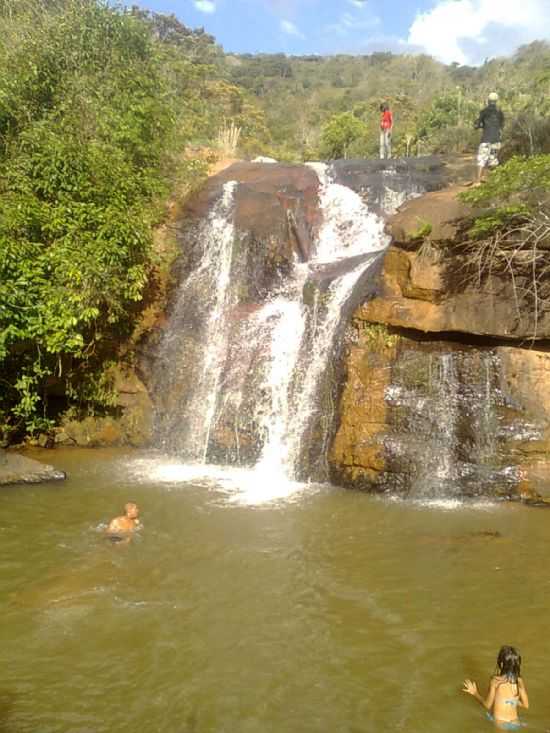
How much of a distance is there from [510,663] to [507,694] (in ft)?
0.86

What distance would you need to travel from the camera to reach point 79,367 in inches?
473

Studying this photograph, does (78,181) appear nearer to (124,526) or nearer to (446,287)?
(124,526)

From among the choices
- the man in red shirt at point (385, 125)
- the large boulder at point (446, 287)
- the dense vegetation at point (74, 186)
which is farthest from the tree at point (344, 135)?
the large boulder at point (446, 287)

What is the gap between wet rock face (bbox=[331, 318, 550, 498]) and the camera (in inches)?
357

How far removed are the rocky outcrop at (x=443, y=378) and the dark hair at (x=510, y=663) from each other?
4.65 meters

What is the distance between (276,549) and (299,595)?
1.05 m

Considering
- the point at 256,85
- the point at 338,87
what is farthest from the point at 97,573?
the point at 338,87

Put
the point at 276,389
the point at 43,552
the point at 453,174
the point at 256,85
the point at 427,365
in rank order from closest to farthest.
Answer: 1. the point at 43,552
2. the point at 427,365
3. the point at 276,389
4. the point at 453,174
5. the point at 256,85

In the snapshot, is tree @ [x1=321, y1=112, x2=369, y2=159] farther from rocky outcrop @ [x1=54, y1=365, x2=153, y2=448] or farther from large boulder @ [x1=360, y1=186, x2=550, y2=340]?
rocky outcrop @ [x1=54, y1=365, x2=153, y2=448]

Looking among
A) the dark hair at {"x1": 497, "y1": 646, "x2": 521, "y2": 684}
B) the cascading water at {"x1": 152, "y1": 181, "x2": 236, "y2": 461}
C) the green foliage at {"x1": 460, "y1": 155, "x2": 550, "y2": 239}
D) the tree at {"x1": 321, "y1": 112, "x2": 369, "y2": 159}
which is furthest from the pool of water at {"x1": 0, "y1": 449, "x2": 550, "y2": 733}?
the tree at {"x1": 321, "y1": 112, "x2": 369, "y2": 159}

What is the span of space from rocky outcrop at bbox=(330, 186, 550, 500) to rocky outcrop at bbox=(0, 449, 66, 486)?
14.3ft

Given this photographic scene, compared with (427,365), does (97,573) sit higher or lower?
lower

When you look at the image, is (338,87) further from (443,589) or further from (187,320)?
(443,589)

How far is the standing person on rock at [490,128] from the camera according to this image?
12.7 metres
